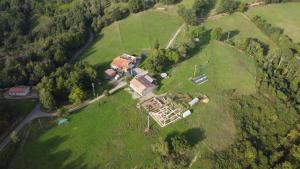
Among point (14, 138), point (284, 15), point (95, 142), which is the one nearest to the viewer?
point (14, 138)

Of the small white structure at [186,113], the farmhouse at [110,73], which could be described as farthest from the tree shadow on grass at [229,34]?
the small white structure at [186,113]

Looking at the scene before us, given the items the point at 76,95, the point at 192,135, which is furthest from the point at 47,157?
the point at 192,135

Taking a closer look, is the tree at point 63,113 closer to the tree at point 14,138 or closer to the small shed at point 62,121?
the small shed at point 62,121

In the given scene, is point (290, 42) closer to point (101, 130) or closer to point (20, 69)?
point (101, 130)

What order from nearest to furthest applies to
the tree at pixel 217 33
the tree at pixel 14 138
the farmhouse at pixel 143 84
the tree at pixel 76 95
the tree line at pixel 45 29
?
the tree at pixel 14 138 < the tree at pixel 76 95 < the farmhouse at pixel 143 84 < the tree line at pixel 45 29 < the tree at pixel 217 33

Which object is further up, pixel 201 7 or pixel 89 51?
pixel 201 7

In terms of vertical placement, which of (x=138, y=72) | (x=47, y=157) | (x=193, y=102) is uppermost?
(x=138, y=72)

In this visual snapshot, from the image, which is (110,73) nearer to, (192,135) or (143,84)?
(143,84)
